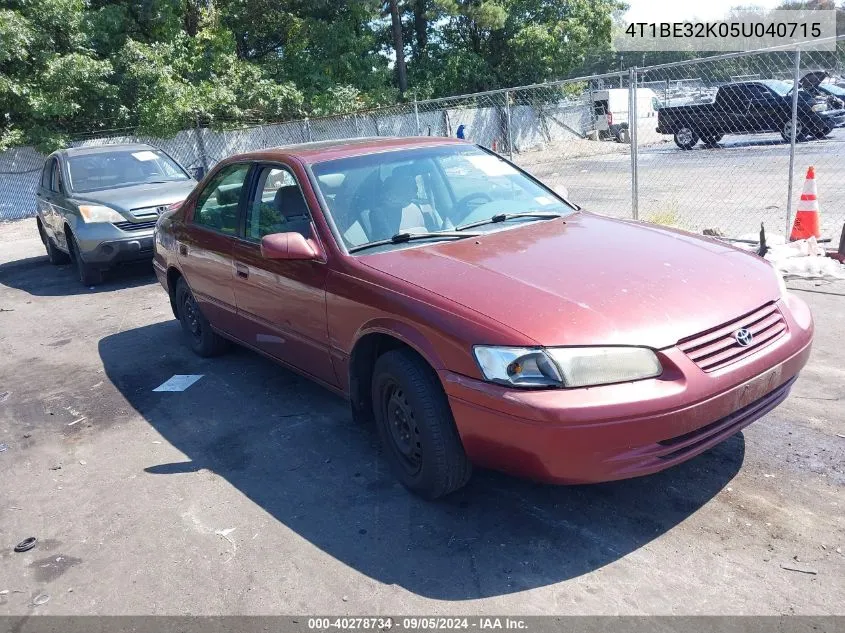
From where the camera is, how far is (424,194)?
4.40m

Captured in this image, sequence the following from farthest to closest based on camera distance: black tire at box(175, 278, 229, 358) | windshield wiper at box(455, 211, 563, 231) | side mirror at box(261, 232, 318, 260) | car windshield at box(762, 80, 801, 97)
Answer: car windshield at box(762, 80, 801, 97) → black tire at box(175, 278, 229, 358) → windshield wiper at box(455, 211, 563, 231) → side mirror at box(261, 232, 318, 260)

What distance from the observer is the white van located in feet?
79.4

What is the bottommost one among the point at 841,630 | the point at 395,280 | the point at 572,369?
the point at 841,630

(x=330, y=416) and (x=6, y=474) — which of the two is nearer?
(x=6, y=474)

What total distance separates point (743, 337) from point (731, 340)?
0.24ft

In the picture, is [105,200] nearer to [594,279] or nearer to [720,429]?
[594,279]

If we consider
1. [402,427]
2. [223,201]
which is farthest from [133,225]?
[402,427]

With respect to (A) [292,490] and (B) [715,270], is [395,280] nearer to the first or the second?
(A) [292,490]

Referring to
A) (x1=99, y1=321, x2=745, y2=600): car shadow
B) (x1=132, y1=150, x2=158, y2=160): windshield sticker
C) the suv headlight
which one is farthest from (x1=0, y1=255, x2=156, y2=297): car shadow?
the suv headlight

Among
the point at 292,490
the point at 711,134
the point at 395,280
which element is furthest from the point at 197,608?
the point at 711,134

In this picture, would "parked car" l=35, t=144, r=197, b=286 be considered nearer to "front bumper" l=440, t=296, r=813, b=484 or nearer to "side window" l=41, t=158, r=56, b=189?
"side window" l=41, t=158, r=56, b=189

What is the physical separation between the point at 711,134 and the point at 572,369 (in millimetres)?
17193

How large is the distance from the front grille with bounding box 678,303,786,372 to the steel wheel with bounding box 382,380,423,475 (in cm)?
127

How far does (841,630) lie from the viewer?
2.55 metres
